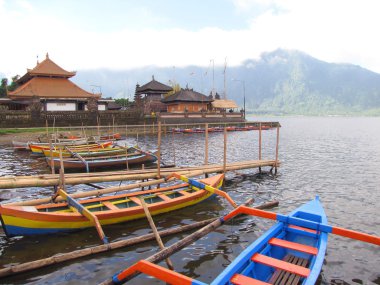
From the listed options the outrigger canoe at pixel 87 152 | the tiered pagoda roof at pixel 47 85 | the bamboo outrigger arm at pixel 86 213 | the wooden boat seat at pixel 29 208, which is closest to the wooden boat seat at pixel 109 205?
the bamboo outrigger arm at pixel 86 213

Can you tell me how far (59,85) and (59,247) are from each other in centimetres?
4711

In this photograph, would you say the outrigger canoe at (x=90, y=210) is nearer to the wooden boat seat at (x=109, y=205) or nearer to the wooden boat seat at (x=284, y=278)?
the wooden boat seat at (x=109, y=205)

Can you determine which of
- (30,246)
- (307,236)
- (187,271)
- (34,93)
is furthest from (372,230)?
(34,93)

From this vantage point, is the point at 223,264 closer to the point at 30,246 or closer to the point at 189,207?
the point at 189,207

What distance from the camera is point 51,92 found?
4897 centimetres

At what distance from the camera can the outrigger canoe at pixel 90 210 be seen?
9.33 meters

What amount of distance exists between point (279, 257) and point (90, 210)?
22.0 feet

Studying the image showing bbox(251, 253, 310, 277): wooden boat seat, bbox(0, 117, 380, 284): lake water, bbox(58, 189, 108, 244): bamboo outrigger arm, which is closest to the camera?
bbox(251, 253, 310, 277): wooden boat seat

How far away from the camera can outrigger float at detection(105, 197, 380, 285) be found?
19.6 feet

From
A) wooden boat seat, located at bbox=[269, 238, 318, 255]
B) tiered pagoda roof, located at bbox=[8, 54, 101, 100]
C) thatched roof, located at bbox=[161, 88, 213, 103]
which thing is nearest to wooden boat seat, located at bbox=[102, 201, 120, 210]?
wooden boat seat, located at bbox=[269, 238, 318, 255]

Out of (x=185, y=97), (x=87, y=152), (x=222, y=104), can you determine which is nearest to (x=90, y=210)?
(x=87, y=152)

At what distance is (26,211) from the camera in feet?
30.5

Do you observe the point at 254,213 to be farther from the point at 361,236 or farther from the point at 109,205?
the point at 109,205

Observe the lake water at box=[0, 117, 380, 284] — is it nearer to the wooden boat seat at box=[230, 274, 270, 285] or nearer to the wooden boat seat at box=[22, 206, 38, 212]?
the wooden boat seat at box=[22, 206, 38, 212]
